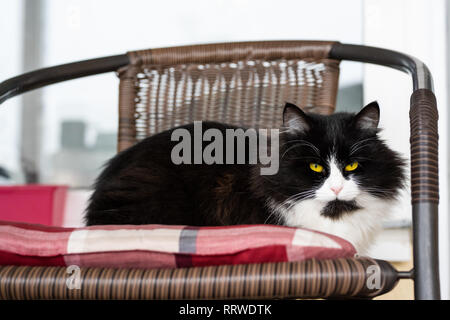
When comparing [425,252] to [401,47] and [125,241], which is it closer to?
[125,241]

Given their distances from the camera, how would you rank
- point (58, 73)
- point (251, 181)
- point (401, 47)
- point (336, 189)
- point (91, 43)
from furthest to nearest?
1. point (91, 43)
2. point (401, 47)
3. point (58, 73)
4. point (251, 181)
5. point (336, 189)

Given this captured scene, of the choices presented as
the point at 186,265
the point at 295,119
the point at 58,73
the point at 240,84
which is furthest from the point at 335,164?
the point at 58,73

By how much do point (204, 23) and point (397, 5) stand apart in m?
1.00

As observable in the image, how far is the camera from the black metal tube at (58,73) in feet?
4.41

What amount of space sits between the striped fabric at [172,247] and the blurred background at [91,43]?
1.57m

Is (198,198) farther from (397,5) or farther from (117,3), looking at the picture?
(117,3)

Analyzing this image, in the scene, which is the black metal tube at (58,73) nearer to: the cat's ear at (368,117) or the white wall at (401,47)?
the cat's ear at (368,117)

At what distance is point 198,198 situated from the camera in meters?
1.05

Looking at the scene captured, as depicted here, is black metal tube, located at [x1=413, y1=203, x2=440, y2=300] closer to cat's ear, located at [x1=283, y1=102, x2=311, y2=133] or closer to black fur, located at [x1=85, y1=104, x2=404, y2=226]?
black fur, located at [x1=85, y1=104, x2=404, y2=226]

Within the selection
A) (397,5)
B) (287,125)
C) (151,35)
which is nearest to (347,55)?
(287,125)

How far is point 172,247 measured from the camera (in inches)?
27.6

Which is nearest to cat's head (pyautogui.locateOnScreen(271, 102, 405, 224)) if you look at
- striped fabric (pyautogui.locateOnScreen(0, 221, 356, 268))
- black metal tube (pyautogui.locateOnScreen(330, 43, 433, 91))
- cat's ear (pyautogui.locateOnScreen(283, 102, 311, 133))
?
cat's ear (pyautogui.locateOnScreen(283, 102, 311, 133))

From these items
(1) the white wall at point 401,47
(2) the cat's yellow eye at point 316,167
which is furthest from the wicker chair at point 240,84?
(1) the white wall at point 401,47

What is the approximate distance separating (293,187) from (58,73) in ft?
2.80
